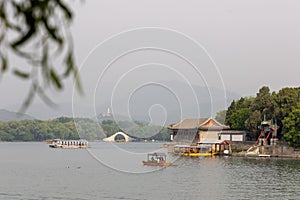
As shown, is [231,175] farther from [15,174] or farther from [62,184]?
[15,174]

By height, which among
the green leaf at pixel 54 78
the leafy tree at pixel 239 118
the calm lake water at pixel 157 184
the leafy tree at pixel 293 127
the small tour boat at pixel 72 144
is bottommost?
the calm lake water at pixel 157 184

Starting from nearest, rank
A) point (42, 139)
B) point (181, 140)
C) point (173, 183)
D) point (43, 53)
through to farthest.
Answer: point (43, 53) → point (173, 183) → point (181, 140) → point (42, 139)

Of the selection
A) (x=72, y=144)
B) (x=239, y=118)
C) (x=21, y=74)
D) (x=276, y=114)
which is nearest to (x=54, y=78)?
(x=21, y=74)

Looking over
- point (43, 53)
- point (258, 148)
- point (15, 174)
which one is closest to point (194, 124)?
point (258, 148)

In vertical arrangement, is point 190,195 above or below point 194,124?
below

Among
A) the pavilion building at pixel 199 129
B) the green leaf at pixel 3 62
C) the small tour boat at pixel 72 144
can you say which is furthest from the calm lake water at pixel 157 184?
the small tour boat at pixel 72 144

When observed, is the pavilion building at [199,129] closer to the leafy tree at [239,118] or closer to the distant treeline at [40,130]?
the leafy tree at [239,118]

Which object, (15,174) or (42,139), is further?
(42,139)

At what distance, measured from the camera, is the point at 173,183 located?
121 feet

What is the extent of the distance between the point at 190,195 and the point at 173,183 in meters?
6.19

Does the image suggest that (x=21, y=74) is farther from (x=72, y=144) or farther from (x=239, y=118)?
(x=72, y=144)

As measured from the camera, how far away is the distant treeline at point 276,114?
205 feet

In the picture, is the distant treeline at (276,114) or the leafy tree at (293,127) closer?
the leafy tree at (293,127)

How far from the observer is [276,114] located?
224ft
